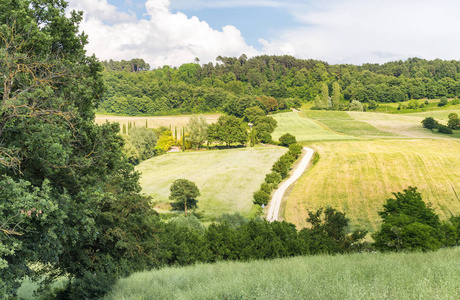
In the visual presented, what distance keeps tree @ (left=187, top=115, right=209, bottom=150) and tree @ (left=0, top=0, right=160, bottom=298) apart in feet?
262

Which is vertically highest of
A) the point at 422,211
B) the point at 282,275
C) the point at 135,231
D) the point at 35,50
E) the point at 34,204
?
the point at 35,50

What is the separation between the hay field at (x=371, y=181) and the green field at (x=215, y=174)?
9161mm

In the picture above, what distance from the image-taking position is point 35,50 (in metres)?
11.5

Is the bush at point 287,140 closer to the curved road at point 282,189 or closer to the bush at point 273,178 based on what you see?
the curved road at point 282,189

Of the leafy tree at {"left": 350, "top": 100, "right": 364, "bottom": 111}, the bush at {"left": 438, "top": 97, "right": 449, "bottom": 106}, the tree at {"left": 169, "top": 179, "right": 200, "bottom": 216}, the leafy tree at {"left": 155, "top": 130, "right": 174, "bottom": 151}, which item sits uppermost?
the bush at {"left": 438, "top": 97, "right": 449, "bottom": 106}

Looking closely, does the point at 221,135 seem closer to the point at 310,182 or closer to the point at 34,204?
the point at 310,182

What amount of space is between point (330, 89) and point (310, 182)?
14971 centimetres

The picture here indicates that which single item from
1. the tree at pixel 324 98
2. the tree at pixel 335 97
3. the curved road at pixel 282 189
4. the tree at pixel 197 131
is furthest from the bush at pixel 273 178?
the tree at pixel 335 97

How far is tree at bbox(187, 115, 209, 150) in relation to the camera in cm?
9775

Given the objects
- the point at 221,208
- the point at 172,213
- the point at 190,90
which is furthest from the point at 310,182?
the point at 190,90

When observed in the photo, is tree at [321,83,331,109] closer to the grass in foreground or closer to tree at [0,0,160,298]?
tree at [0,0,160,298]

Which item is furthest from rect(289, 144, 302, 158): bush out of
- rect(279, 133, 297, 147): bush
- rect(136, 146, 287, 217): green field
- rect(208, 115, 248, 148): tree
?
rect(208, 115, 248, 148): tree

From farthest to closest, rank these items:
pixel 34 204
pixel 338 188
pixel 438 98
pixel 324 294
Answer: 1. pixel 438 98
2. pixel 338 188
3. pixel 34 204
4. pixel 324 294

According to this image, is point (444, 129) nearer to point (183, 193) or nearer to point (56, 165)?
point (183, 193)
